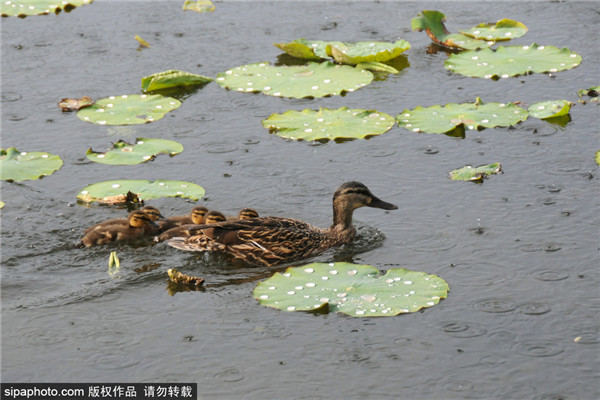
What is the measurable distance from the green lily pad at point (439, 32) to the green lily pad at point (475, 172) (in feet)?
13.4

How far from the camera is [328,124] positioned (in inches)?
445

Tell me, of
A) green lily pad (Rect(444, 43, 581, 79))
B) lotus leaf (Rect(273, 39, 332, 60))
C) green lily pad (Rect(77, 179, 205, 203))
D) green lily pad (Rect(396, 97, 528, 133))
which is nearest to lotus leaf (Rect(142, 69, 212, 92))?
lotus leaf (Rect(273, 39, 332, 60))

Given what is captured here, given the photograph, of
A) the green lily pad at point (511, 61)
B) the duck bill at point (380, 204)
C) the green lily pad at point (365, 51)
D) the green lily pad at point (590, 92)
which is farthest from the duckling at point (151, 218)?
the green lily pad at point (590, 92)

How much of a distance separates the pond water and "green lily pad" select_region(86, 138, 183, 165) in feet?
0.39

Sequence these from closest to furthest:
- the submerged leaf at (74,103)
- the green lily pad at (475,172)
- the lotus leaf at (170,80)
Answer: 1. the green lily pad at (475,172)
2. the submerged leaf at (74,103)
3. the lotus leaf at (170,80)

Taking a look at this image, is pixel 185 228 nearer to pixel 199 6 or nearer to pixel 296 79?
pixel 296 79

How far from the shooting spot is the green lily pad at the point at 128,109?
38.5 ft

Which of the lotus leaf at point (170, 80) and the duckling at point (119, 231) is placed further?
the lotus leaf at point (170, 80)

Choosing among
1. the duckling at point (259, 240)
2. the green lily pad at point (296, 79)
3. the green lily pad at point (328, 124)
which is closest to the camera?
the duckling at point (259, 240)

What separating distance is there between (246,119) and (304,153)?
1.32m

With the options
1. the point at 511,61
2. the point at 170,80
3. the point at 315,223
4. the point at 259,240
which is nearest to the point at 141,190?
the point at 259,240

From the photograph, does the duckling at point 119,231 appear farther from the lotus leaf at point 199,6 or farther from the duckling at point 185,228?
the lotus leaf at point 199,6

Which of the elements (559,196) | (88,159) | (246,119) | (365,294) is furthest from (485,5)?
(365,294)

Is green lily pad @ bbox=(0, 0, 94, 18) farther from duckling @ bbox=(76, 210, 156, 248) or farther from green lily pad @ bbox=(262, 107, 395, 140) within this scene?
duckling @ bbox=(76, 210, 156, 248)
